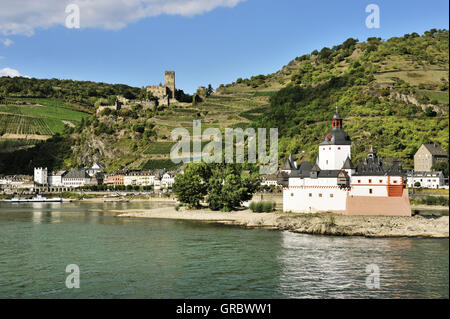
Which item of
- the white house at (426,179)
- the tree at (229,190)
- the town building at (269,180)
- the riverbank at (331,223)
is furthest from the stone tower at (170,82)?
the riverbank at (331,223)

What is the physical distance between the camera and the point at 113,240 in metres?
35.7

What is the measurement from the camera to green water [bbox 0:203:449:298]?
2066 cm

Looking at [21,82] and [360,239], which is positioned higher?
[21,82]

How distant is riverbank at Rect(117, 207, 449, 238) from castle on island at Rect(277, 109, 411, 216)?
3.54 feet

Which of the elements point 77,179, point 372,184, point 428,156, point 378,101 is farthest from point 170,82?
point 372,184

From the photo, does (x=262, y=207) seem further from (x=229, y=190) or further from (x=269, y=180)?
(x=269, y=180)

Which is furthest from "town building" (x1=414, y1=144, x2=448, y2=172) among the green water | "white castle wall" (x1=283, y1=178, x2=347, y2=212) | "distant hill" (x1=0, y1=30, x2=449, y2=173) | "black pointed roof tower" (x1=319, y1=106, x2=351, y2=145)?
the green water

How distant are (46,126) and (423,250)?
14779 cm

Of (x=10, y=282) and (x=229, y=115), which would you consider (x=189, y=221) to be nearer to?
(x=10, y=282)

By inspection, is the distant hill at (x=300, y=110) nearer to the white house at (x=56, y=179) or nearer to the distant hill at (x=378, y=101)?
the distant hill at (x=378, y=101)

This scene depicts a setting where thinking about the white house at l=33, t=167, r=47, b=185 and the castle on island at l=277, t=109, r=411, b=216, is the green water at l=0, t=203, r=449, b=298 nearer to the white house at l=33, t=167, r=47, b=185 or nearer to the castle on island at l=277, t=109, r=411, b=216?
the castle on island at l=277, t=109, r=411, b=216

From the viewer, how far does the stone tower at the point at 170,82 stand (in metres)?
169

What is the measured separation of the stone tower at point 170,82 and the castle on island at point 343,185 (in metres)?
123
